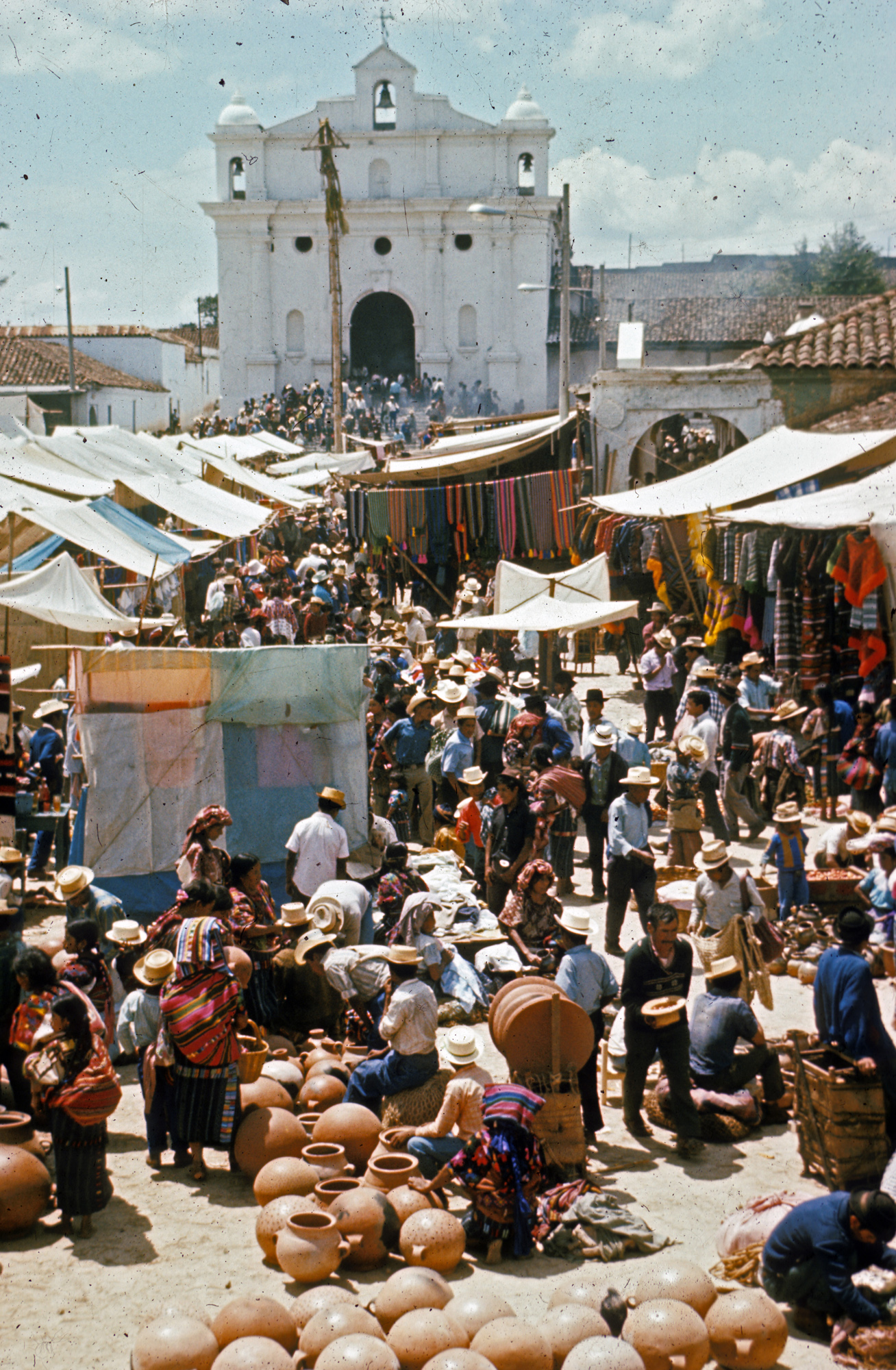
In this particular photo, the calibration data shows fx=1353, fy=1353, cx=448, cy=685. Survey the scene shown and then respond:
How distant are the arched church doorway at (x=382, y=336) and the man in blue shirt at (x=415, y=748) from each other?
42.6m

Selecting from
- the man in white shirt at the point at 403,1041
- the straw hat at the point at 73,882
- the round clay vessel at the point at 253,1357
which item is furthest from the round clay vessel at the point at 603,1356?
the straw hat at the point at 73,882

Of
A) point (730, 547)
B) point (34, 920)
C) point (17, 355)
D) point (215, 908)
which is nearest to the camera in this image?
point (215, 908)

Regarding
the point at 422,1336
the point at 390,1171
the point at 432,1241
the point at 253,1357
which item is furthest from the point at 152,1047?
the point at 422,1336

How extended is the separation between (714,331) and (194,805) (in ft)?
135

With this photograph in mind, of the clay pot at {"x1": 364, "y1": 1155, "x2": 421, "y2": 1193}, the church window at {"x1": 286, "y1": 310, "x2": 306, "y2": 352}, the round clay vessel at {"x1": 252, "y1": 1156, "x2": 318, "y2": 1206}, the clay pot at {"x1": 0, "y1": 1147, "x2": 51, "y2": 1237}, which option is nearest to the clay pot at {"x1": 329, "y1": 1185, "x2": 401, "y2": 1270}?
the clay pot at {"x1": 364, "y1": 1155, "x2": 421, "y2": 1193}

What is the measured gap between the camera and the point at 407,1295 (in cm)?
485

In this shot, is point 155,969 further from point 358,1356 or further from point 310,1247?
point 358,1356

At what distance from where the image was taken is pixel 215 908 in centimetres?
686

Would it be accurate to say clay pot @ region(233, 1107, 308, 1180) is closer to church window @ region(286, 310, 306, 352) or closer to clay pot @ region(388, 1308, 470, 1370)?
clay pot @ region(388, 1308, 470, 1370)

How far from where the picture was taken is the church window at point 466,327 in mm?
51000

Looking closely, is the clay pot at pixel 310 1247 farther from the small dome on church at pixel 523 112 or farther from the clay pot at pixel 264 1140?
the small dome on church at pixel 523 112

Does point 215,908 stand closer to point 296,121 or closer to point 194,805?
point 194,805

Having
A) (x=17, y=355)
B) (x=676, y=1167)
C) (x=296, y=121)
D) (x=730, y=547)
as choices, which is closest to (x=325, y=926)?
(x=676, y=1167)

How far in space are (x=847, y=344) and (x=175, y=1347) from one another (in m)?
16.5
